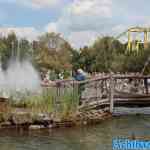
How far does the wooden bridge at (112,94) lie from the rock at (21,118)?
293 centimetres

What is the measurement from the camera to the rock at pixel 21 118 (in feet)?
55.0

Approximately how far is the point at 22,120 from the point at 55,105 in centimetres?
156

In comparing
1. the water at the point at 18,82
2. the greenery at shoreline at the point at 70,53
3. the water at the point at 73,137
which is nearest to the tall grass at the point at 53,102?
the water at the point at 18,82

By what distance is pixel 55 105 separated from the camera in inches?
696

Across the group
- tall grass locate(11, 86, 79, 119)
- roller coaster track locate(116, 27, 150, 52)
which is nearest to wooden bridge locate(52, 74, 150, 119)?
tall grass locate(11, 86, 79, 119)

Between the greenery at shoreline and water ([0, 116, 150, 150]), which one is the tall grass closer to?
water ([0, 116, 150, 150])

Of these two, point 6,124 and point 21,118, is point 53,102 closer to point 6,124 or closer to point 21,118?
point 21,118

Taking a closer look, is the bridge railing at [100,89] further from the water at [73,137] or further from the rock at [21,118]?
the water at [73,137]

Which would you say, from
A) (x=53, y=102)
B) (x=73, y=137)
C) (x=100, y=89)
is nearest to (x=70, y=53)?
(x=100, y=89)

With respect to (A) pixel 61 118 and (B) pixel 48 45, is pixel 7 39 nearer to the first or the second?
(B) pixel 48 45

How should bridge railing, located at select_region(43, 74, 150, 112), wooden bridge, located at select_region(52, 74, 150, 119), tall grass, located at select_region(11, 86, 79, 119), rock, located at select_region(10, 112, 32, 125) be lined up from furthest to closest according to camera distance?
wooden bridge, located at select_region(52, 74, 150, 119)
bridge railing, located at select_region(43, 74, 150, 112)
tall grass, located at select_region(11, 86, 79, 119)
rock, located at select_region(10, 112, 32, 125)

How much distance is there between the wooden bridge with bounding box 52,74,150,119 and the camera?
20234 mm

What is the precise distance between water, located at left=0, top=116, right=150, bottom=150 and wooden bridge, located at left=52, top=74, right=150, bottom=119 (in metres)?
1.89

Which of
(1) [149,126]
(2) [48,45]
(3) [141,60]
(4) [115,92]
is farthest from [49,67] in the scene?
(1) [149,126]
